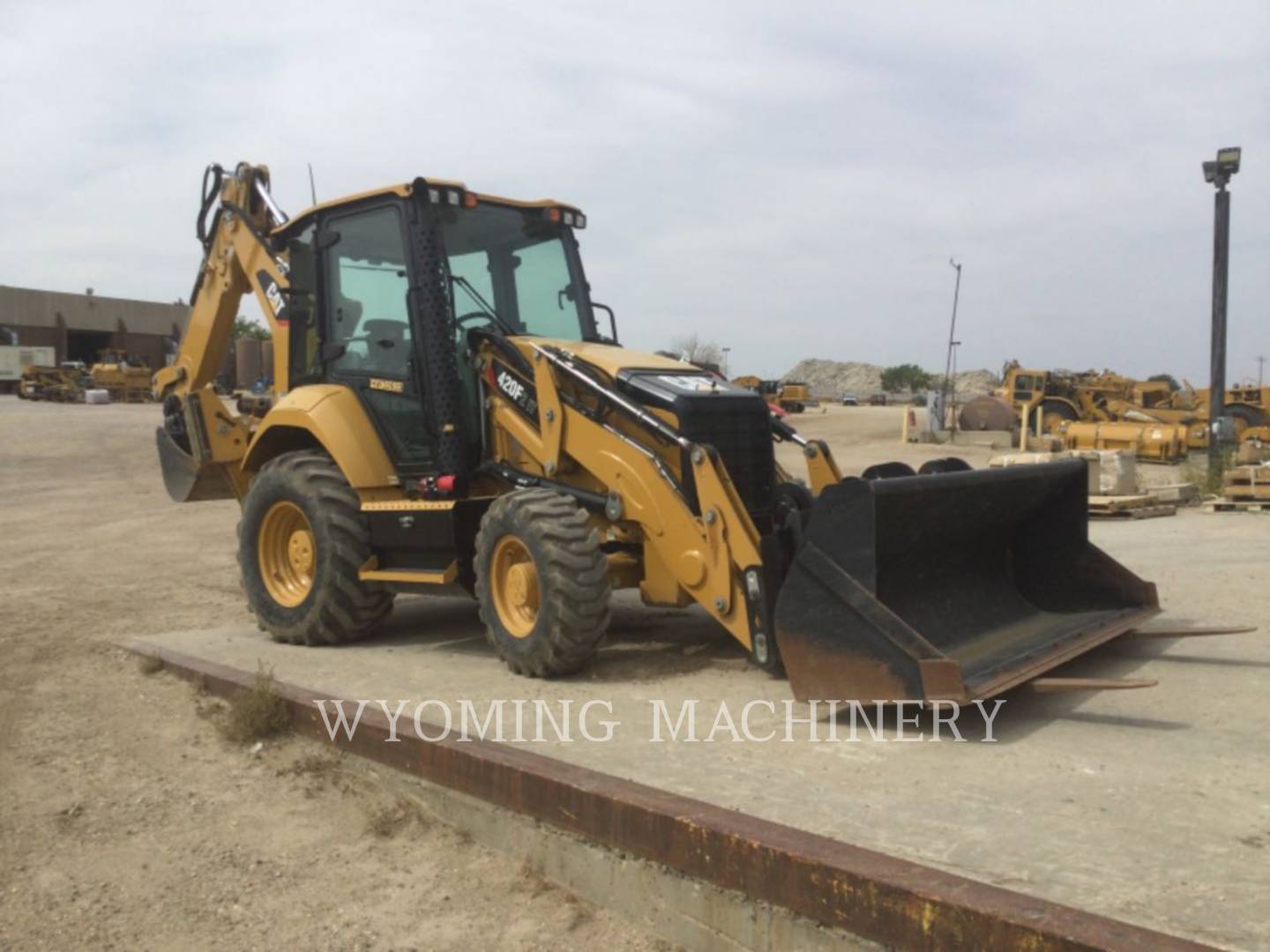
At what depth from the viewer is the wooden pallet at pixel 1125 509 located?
13.7 metres

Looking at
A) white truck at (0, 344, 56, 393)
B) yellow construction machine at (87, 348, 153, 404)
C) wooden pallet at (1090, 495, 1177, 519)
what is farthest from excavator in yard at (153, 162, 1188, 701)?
white truck at (0, 344, 56, 393)

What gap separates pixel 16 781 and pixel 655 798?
10.5ft

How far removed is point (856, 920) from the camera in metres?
3.30

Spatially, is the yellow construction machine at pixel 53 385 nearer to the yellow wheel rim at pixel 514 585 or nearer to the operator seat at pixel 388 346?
the operator seat at pixel 388 346

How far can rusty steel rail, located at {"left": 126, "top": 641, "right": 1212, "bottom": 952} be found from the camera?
2967mm

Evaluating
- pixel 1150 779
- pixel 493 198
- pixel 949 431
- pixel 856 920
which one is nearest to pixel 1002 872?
pixel 856 920

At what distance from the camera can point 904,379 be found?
367 feet

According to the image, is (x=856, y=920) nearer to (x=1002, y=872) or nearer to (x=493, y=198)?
(x=1002, y=872)

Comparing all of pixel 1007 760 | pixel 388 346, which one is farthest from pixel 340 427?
pixel 1007 760

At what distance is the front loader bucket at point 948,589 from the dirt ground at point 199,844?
152cm

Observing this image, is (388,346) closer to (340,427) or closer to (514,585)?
(340,427)

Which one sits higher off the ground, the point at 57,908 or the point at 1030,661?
the point at 1030,661

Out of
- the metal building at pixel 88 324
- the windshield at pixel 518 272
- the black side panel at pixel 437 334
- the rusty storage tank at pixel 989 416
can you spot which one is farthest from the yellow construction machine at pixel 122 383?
the black side panel at pixel 437 334

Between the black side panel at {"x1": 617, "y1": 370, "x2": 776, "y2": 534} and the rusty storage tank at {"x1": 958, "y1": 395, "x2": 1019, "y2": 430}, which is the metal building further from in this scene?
the black side panel at {"x1": 617, "y1": 370, "x2": 776, "y2": 534}
